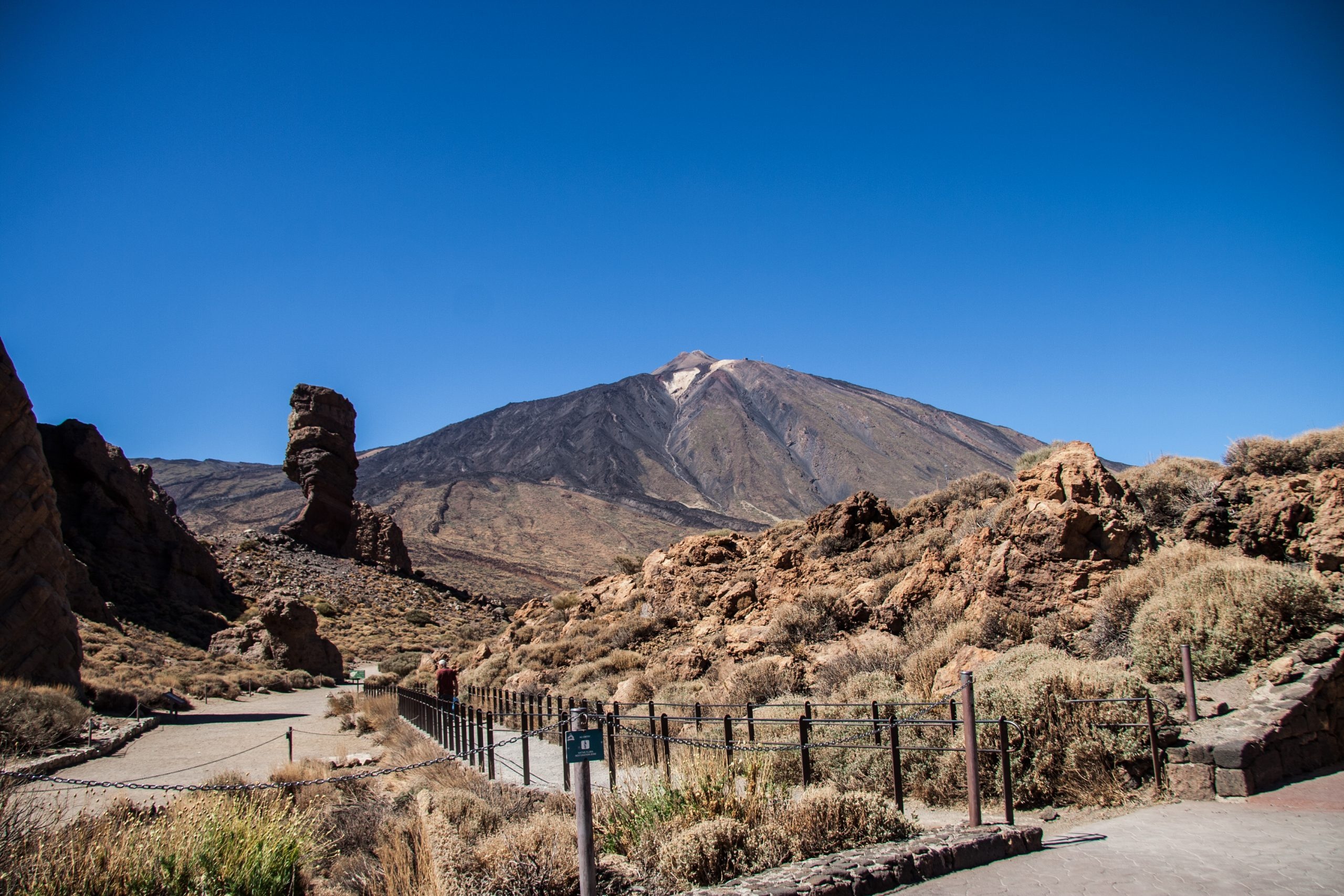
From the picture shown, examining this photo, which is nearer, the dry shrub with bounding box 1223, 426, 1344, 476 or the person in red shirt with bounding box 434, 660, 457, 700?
the dry shrub with bounding box 1223, 426, 1344, 476

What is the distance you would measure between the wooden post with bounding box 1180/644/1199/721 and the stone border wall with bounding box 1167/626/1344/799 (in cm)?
12

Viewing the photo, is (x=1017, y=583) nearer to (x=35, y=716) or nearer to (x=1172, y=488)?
(x=1172, y=488)

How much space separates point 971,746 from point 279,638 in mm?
32850

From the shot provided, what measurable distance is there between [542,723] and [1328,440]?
13908 mm

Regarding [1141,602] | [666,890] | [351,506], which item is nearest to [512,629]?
[1141,602]

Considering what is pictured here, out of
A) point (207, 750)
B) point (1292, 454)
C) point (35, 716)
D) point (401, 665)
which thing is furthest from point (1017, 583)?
point (401, 665)

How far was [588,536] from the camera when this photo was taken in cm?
10594

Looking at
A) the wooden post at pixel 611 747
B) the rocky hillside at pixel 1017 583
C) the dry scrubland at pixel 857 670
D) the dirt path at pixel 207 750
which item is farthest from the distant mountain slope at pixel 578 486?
the wooden post at pixel 611 747

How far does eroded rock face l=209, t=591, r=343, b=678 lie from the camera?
32719 mm

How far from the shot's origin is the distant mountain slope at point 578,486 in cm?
9938

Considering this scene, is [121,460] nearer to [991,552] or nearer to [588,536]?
[991,552]

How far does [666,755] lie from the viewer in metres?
7.73

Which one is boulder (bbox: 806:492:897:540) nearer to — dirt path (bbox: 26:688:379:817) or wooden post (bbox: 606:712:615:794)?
wooden post (bbox: 606:712:615:794)

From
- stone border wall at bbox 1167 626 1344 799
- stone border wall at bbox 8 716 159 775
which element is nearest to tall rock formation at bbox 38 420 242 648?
stone border wall at bbox 8 716 159 775
